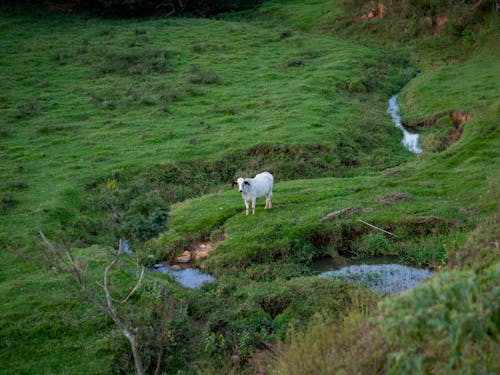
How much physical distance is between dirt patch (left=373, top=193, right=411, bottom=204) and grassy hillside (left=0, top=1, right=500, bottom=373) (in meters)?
0.10

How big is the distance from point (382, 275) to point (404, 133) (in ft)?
52.6

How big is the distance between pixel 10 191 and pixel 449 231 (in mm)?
18883

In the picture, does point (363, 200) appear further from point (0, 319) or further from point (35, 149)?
point (35, 149)

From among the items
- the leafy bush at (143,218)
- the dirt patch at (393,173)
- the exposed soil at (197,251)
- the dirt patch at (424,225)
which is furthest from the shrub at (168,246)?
the dirt patch at (393,173)

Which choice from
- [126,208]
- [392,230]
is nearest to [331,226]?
[392,230]

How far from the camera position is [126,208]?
34.7 feet

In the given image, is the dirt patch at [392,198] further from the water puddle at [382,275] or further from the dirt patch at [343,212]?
the water puddle at [382,275]

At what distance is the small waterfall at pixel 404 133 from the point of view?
28291mm

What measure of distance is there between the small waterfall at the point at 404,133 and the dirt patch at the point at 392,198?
25.9 feet

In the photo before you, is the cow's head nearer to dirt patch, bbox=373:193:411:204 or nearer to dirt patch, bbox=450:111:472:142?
dirt patch, bbox=373:193:411:204

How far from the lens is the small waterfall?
2829cm

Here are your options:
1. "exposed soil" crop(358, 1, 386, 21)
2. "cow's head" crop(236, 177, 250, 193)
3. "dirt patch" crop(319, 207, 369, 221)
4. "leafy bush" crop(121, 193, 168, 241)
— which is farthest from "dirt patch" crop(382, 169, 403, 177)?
"exposed soil" crop(358, 1, 386, 21)

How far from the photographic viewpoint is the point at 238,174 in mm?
24859

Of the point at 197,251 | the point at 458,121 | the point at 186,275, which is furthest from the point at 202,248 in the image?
the point at 458,121
